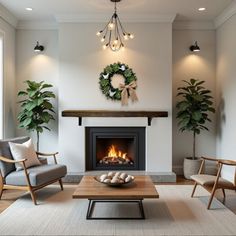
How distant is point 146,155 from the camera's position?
5.56 meters

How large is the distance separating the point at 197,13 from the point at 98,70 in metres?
2.11

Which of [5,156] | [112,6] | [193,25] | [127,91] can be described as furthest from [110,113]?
[193,25]

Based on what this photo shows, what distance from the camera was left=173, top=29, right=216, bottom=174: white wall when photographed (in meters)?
5.93

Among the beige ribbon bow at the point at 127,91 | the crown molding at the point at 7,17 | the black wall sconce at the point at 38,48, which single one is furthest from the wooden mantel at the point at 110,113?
the crown molding at the point at 7,17

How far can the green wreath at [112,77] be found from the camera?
18.0 ft

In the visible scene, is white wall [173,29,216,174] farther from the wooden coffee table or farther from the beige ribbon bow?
the wooden coffee table

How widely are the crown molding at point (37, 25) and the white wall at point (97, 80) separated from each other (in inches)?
17.8

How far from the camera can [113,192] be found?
341 centimetres

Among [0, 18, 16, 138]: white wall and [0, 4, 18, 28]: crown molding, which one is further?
[0, 18, 16, 138]: white wall

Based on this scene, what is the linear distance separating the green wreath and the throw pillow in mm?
1781

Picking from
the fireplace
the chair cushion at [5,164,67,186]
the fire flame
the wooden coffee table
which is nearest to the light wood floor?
the chair cushion at [5,164,67,186]

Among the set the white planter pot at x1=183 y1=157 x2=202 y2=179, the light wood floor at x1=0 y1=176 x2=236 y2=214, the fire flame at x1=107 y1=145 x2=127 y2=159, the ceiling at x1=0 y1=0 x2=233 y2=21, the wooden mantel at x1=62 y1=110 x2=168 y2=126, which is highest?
the ceiling at x1=0 y1=0 x2=233 y2=21

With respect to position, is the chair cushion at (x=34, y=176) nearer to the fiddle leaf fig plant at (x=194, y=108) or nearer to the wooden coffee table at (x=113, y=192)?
the wooden coffee table at (x=113, y=192)

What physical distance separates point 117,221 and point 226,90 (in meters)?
3.35
